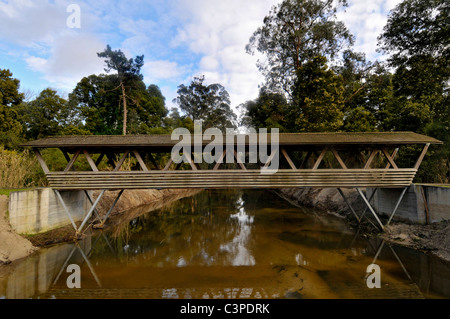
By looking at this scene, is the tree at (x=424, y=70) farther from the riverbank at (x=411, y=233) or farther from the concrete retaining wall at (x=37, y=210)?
the concrete retaining wall at (x=37, y=210)

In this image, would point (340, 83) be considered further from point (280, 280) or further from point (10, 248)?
point (10, 248)

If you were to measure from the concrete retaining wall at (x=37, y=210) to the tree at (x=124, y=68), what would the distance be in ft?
62.5

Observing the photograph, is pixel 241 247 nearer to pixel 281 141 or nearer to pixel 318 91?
pixel 281 141

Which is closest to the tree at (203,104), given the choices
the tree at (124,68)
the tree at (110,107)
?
the tree at (110,107)

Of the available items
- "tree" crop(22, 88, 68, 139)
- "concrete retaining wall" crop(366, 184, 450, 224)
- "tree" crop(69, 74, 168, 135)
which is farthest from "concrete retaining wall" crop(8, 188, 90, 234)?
"tree" crop(22, 88, 68, 139)

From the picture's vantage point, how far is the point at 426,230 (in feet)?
29.3

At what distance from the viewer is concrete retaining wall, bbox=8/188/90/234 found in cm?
843

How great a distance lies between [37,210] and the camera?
30.0ft

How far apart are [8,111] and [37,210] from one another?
53.3ft

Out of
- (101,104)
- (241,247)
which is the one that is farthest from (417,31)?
(101,104)

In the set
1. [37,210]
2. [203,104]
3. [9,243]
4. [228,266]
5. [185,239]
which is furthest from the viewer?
[203,104]

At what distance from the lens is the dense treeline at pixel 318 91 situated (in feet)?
49.3

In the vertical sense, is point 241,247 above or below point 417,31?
below
